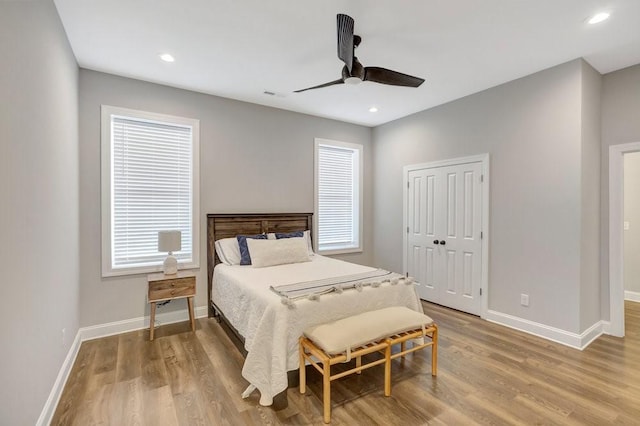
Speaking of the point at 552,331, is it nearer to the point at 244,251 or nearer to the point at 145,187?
the point at 244,251

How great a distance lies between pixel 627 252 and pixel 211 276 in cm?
603

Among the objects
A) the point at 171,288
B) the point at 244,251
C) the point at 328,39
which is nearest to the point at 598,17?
the point at 328,39

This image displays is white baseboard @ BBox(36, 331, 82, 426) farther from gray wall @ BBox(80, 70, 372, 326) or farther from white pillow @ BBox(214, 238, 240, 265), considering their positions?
white pillow @ BBox(214, 238, 240, 265)

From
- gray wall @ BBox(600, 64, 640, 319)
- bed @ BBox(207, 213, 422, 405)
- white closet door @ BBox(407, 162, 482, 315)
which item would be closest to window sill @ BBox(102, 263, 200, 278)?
bed @ BBox(207, 213, 422, 405)

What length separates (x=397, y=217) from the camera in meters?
5.13

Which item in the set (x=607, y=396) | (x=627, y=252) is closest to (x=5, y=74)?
(x=607, y=396)

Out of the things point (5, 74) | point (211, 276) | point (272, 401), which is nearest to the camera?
point (5, 74)

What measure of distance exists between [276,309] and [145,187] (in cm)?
243

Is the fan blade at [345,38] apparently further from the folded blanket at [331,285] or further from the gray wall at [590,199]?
the gray wall at [590,199]

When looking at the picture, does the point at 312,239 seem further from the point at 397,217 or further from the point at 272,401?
the point at 272,401

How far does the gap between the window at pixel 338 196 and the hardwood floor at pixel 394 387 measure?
7.81 ft

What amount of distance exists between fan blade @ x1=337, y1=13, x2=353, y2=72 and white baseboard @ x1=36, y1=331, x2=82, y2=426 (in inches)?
122

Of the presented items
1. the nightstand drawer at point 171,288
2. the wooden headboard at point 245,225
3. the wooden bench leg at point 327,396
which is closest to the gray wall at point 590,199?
the wooden bench leg at point 327,396

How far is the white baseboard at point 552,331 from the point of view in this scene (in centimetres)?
308
